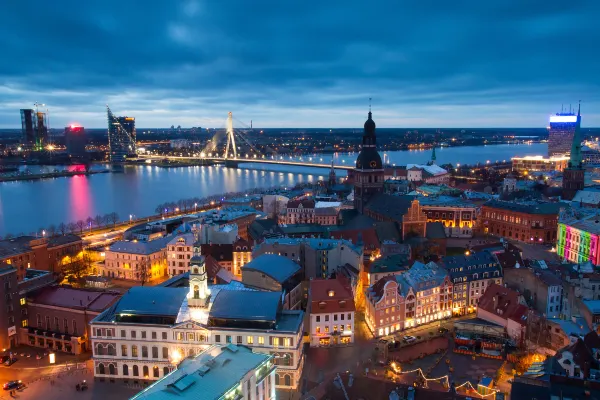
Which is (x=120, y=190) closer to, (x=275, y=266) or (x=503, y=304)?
(x=275, y=266)

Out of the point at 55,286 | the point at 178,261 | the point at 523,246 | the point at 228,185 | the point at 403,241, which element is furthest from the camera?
the point at 228,185

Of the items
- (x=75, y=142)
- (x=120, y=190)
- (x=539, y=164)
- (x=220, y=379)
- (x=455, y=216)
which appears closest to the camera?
(x=220, y=379)

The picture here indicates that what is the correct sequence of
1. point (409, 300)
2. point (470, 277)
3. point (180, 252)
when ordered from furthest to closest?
point (180, 252) < point (470, 277) < point (409, 300)

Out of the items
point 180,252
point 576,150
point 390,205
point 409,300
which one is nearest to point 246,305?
point 409,300

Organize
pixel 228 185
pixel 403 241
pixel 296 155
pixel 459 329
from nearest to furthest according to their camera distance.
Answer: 1. pixel 459 329
2. pixel 403 241
3. pixel 228 185
4. pixel 296 155

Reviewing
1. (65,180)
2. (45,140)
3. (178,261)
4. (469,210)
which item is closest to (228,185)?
(65,180)

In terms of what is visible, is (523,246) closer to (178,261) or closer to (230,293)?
(178,261)
